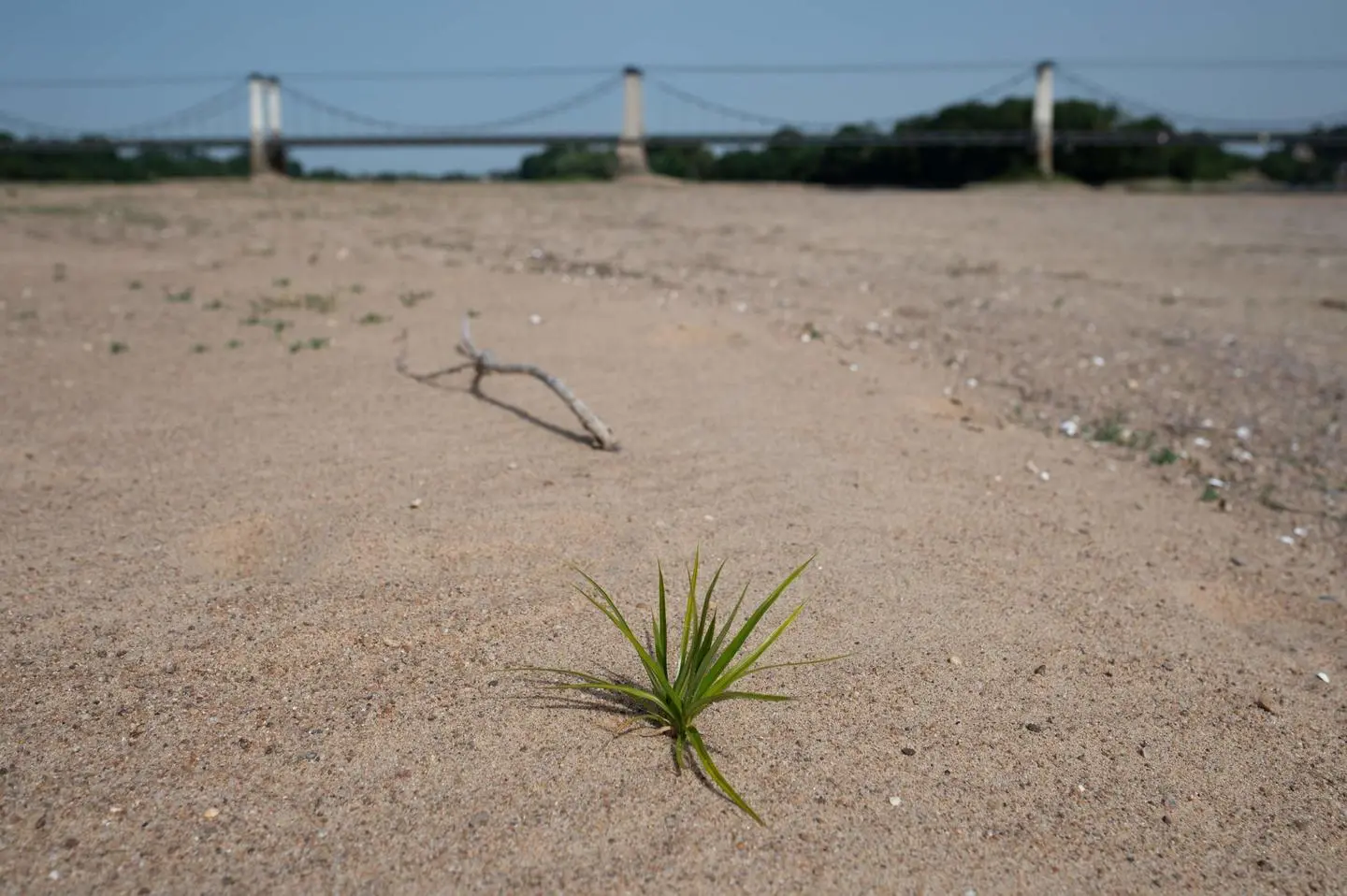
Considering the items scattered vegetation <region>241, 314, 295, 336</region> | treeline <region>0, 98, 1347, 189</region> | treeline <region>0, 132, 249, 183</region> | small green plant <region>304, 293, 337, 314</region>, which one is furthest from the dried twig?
treeline <region>0, 132, 249, 183</region>

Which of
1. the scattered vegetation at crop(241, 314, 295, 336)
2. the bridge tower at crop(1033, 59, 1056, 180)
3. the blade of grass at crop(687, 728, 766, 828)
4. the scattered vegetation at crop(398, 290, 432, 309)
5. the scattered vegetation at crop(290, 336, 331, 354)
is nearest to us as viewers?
the blade of grass at crop(687, 728, 766, 828)

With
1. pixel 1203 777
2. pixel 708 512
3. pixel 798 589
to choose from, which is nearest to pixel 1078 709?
pixel 1203 777

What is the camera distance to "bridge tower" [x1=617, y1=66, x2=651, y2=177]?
1522cm

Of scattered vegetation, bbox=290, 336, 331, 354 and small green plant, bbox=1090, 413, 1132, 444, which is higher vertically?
scattered vegetation, bbox=290, 336, 331, 354

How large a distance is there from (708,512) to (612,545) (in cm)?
39

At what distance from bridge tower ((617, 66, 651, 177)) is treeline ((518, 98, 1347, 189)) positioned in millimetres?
274

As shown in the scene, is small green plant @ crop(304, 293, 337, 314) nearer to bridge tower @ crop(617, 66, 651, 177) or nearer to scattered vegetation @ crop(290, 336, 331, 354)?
scattered vegetation @ crop(290, 336, 331, 354)

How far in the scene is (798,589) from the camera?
2.91 meters

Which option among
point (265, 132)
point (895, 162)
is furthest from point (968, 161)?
point (265, 132)

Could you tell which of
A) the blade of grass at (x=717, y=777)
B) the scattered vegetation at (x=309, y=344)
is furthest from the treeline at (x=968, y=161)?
the blade of grass at (x=717, y=777)

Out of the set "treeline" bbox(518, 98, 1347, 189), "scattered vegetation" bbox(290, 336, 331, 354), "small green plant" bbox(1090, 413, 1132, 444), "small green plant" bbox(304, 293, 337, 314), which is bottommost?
"small green plant" bbox(1090, 413, 1132, 444)

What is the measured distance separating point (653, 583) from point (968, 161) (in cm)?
1452

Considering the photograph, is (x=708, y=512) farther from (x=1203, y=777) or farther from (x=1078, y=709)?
(x=1203, y=777)

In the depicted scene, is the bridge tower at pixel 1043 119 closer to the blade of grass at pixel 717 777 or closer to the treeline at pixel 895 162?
the treeline at pixel 895 162
